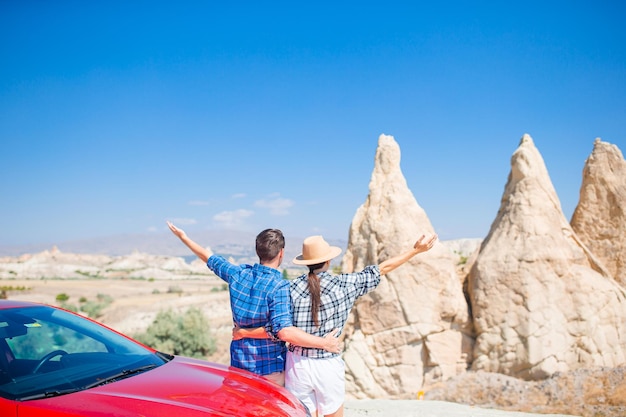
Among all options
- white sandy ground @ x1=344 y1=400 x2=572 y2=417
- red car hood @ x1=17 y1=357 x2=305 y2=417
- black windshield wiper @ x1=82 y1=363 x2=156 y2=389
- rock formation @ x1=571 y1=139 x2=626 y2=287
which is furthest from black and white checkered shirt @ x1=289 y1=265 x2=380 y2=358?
rock formation @ x1=571 y1=139 x2=626 y2=287

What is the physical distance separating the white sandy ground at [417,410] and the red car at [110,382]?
3.71 metres

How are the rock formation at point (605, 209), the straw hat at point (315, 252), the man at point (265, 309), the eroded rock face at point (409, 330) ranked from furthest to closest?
the rock formation at point (605, 209) → the eroded rock face at point (409, 330) → the straw hat at point (315, 252) → the man at point (265, 309)

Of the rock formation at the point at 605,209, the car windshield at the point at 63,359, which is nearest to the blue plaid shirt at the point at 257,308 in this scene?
the car windshield at the point at 63,359

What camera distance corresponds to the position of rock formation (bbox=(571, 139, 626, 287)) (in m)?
9.94

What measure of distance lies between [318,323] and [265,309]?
403 mm

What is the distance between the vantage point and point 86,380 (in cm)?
317

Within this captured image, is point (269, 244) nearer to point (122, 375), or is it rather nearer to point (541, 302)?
point (122, 375)

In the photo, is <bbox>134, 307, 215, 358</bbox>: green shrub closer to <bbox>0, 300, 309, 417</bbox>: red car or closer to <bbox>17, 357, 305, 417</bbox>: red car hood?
<bbox>0, 300, 309, 417</bbox>: red car

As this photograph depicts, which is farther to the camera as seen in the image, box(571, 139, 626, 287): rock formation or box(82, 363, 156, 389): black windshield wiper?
box(571, 139, 626, 287): rock formation

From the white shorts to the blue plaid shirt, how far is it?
0.85 feet

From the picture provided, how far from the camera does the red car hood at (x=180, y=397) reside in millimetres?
2727

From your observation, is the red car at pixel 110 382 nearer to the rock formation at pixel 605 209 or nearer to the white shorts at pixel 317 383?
the white shorts at pixel 317 383

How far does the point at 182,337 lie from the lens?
58.2 ft

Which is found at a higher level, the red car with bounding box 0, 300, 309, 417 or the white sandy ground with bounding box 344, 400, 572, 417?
the red car with bounding box 0, 300, 309, 417
